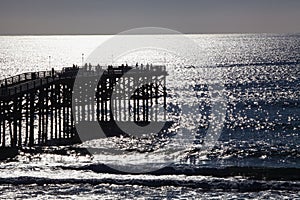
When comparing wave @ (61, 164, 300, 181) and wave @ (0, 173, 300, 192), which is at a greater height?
wave @ (61, 164, 300, 181)

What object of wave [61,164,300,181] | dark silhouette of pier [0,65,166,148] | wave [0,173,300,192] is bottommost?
wave [0,173,300,192]

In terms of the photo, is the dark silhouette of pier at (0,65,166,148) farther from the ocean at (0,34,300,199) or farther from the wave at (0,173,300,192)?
the wave at (0,173,300,192)

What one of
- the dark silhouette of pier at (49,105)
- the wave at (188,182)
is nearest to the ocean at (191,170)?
the wave at (188,182)

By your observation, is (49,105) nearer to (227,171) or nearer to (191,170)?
(191,170)

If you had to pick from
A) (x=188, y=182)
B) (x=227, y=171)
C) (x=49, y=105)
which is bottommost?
(x=188, y=182)

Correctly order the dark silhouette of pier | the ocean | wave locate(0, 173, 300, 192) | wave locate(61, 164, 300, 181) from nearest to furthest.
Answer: the ocean → wave locate(0, 173, 300, 192) → wave locate(61, 164, 300, 181) → the dark silhouette of pier

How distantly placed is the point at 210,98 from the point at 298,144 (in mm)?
44386

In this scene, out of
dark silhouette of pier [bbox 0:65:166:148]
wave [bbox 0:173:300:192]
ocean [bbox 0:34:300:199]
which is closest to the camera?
ocean [bbox 0:34:300:199]

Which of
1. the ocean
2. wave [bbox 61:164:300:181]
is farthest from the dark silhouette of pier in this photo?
wave [bbox 61:164:300:181]

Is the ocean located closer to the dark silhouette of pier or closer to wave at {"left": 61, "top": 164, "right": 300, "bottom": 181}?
wave at {"left": 61, "top": 164, "right": 300, "bottom": 181}

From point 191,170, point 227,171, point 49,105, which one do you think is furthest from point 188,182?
point 49,105

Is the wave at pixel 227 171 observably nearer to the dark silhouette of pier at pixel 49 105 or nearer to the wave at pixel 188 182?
the wave at pixel 188 182

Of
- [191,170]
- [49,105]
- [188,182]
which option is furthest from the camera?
[49,105]

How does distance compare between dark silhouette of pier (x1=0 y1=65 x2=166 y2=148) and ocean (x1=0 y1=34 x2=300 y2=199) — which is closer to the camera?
ocean (x1=0 y1=34 x2=300 y2=199)
